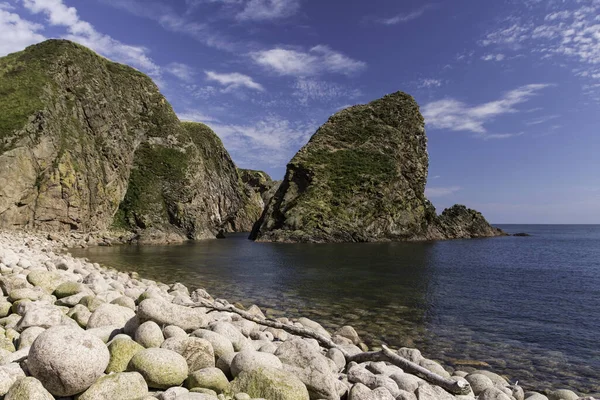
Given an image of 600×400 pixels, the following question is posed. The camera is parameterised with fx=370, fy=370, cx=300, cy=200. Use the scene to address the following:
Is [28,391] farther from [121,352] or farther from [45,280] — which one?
[45,280]

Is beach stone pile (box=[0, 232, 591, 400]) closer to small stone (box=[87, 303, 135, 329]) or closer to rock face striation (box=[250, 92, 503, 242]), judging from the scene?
small stone (box=[87, 303, 135, 329])

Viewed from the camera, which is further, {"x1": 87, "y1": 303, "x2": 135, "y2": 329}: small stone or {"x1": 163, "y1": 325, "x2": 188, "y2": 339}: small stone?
{"x1": 87, "y1": 303, "x2": 135, "y2": 329}: small stone

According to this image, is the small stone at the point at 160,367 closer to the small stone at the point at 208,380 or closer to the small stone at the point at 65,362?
the small stone at the point at 208,380

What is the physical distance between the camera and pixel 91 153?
6712cm

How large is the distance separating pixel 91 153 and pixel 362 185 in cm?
5615

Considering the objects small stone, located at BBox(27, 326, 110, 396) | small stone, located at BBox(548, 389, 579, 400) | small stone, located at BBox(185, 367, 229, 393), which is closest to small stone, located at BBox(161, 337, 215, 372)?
small stone, located at BBox(185, 367, 229, 393)

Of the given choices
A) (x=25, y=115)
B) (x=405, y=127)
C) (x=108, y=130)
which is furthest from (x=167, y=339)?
(x=405, y=127)

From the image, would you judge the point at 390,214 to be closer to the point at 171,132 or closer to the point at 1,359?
the point at 171,132

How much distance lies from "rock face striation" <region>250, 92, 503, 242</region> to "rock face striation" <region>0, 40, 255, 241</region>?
21.6 meters

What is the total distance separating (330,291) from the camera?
2178 cm

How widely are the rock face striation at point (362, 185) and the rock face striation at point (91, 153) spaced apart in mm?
21582

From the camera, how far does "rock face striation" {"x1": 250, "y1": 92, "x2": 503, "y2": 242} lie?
79562 mm

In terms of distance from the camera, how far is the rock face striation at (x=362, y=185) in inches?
3132

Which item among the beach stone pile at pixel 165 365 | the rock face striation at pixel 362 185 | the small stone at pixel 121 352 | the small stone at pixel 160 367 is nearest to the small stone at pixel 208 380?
the beach stone pile at pixel 165 365
